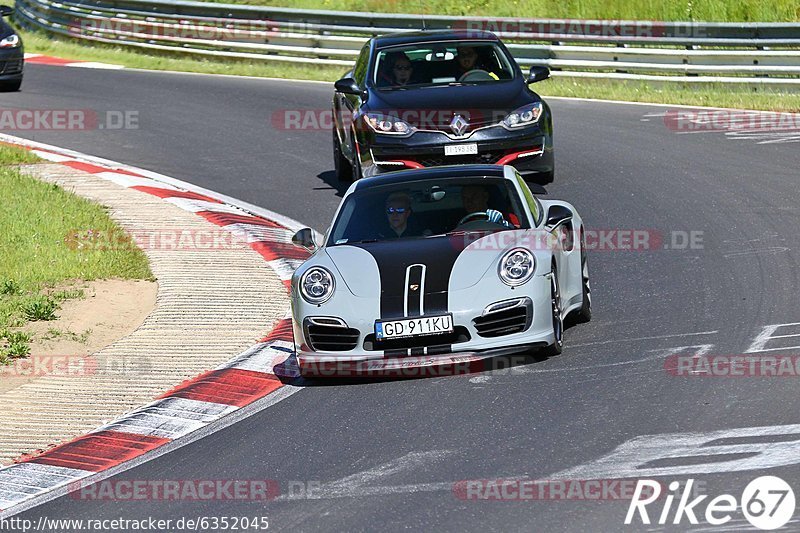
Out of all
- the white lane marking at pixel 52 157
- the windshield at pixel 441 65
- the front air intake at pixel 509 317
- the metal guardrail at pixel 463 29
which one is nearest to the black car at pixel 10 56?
the metal guardrail at pixel 463 29

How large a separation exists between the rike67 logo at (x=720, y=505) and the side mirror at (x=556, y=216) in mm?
3662

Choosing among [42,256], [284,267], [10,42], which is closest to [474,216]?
[284,267]

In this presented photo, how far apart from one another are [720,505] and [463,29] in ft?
58.2

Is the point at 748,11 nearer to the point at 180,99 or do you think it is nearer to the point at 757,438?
the point at 180,99

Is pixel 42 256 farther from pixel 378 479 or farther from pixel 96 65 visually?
pixel 96 65

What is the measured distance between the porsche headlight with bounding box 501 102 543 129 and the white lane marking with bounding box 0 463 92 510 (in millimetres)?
7298

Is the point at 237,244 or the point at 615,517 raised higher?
the point at 615,517

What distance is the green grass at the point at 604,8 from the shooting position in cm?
2502

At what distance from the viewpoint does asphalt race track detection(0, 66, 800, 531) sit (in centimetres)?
647

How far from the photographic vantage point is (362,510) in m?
6.42

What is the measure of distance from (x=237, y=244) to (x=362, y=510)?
22.6 ft

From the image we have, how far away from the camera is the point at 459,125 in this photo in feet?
45.2

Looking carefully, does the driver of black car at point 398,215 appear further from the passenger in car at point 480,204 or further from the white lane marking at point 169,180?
the white lane marking at point 169,180

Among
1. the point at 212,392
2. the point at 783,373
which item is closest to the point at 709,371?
the point at 783,373
